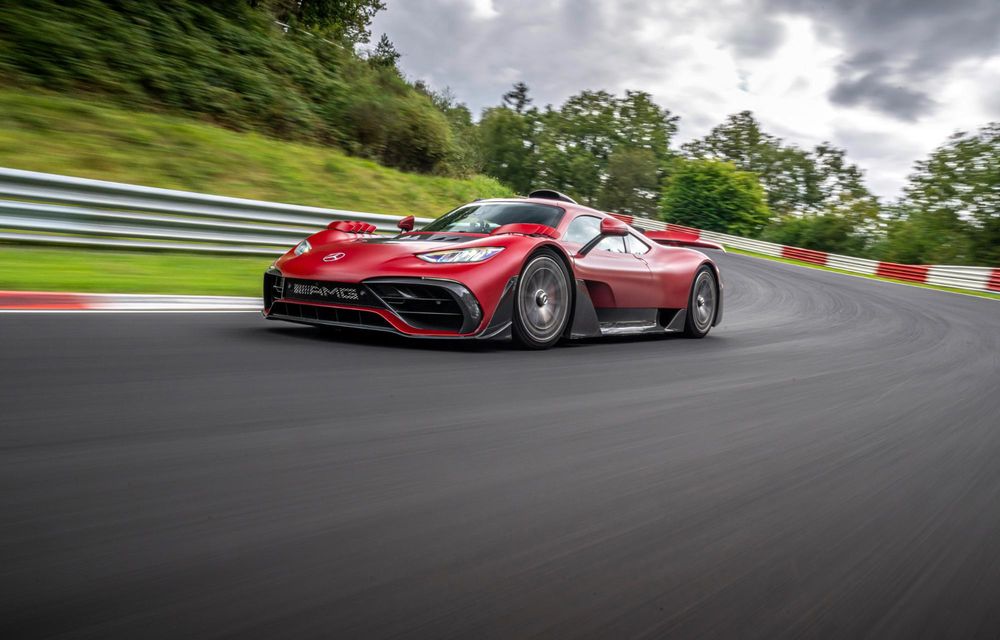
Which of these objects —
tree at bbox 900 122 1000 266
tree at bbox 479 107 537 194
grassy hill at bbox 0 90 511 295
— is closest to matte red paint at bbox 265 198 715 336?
grassy hill at bbox 0 90 511 295

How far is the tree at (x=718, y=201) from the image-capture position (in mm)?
61781

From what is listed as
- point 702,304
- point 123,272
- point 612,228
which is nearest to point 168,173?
point 123,272

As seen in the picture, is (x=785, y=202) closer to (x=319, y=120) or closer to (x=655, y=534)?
(x=319, y=120)

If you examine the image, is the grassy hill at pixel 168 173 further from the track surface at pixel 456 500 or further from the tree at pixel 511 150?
the tree at pixel 511 150

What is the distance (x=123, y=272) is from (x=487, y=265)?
13.5ft

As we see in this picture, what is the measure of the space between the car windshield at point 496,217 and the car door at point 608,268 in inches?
8.2

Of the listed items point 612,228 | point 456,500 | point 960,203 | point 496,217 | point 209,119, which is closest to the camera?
point 456,500

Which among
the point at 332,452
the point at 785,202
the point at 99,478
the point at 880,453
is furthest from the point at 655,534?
the point at 785,202

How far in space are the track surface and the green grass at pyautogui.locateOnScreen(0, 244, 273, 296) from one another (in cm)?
183

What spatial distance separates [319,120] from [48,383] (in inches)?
586

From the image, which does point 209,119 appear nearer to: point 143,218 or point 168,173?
point 168,173

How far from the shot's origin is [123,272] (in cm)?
743

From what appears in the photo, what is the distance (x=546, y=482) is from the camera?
8.36 feet

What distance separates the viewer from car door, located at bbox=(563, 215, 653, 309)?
240 inches
